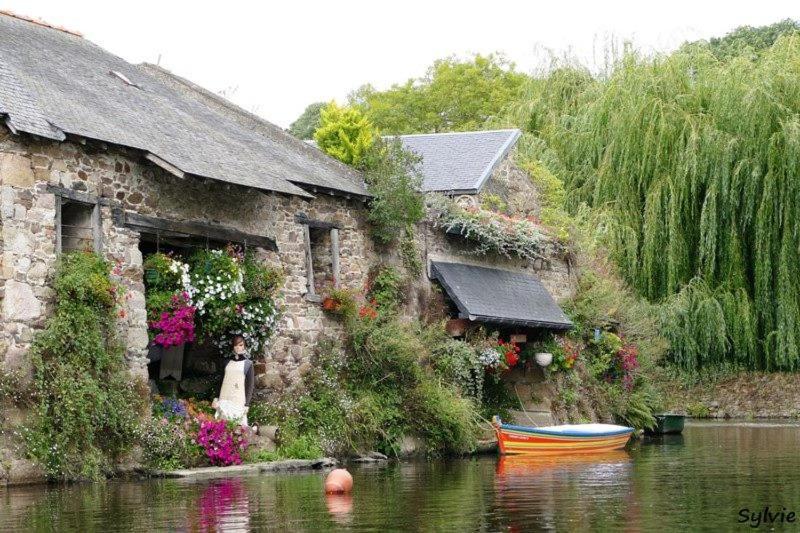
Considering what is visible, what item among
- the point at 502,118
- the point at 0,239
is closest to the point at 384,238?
the point at 0,239

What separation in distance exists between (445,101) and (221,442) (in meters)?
35.0

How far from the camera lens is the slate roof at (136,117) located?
16.7 metres

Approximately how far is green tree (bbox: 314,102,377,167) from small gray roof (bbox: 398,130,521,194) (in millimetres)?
1959

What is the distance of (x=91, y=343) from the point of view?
16.0 meters

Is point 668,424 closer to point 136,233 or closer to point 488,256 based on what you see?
point 488,256

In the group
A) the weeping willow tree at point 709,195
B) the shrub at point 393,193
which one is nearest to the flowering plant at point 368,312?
the shrub at point 393,193

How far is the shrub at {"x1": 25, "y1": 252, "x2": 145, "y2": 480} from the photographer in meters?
15.5

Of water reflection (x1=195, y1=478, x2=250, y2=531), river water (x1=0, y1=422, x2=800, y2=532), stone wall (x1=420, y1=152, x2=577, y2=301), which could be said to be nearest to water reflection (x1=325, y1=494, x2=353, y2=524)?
river water (x1=0, y1=422, x2=800, y2=532)

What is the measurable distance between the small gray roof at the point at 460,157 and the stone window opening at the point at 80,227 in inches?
371

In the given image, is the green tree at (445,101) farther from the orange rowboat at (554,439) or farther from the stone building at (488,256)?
the orange rowboat at (554,439)

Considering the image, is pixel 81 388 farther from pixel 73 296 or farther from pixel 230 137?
pixel 230 137

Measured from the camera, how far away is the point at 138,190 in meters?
17.6

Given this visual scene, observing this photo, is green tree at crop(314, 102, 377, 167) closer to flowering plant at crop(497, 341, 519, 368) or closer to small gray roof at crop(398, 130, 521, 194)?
small gray roof at crop(398, 130, 521, 194)

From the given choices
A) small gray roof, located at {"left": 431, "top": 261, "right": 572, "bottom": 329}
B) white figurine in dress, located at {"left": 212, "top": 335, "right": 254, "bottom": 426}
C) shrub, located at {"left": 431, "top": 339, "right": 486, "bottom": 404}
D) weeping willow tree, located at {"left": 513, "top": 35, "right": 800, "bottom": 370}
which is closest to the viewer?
white figurine in dress, located at {"left": 212, "top": 335, "right": 254, "bottom": 426}
